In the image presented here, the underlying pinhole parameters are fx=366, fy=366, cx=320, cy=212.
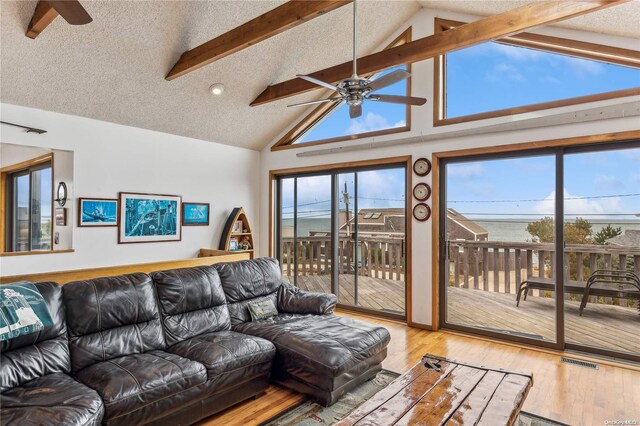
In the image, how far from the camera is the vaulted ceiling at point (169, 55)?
3.34 metres

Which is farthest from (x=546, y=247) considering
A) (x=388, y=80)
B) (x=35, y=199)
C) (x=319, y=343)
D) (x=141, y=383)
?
(x=35, y=199)

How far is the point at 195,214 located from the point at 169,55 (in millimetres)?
2376

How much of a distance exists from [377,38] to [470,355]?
4018 millimetres

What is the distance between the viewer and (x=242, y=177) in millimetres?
6246

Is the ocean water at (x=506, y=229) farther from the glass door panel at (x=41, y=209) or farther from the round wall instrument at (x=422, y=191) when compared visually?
the glass door panel at (x=41, y=209)

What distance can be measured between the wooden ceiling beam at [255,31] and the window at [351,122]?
1.89 m

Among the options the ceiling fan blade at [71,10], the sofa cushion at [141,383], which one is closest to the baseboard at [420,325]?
the sofa cushion at [141,383]

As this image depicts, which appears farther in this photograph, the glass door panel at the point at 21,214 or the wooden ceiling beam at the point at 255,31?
the glass door panel at the point at 21,214

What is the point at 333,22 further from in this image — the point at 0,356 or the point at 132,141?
the point at 0,356

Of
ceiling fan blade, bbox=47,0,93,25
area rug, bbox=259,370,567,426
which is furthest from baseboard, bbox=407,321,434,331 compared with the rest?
ceiling fan blade, bbox=47,0,93,25

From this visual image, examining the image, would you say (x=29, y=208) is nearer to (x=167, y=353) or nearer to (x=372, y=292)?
(x=167, y=353)

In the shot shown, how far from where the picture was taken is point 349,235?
5.44 metres

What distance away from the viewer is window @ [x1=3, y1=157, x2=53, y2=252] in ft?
15.9

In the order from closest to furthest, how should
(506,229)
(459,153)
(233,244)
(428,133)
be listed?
(506,229)
(459,153)
(428,133)
(233,244)
